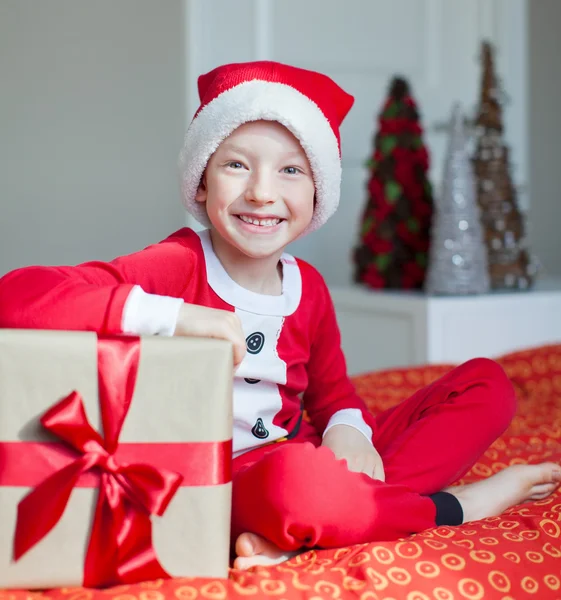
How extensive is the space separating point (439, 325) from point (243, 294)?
4.53 feet

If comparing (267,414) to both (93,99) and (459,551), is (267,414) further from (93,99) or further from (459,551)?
(93,99)

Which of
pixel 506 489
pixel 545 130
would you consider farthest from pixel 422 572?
pixel 545 130

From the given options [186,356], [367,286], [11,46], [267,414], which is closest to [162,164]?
[11,46]

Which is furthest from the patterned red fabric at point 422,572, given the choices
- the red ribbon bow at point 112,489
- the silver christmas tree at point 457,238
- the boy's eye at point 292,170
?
the silver christmas tree at point 457,238

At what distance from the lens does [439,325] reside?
95.3 inches

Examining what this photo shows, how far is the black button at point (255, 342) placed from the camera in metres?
1.12

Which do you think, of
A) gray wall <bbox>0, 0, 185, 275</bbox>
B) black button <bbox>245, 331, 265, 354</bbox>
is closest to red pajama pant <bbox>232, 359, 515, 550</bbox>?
black button <bbox>245, 331, 265, 354</bbox>

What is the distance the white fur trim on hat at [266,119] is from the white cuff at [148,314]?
28 centimetres

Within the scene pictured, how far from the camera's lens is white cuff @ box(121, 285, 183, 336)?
879mm

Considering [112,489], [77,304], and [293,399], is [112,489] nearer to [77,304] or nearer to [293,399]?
[77,304]

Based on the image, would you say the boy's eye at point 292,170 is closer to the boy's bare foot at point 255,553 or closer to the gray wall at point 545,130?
the boy's bare foot at point 255,553

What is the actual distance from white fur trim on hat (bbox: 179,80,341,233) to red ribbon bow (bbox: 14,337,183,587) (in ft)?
1.22

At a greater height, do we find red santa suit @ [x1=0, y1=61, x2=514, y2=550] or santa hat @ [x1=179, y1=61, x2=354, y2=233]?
santa hat @ [x1=179, y1=61, x2=354, y2=233]

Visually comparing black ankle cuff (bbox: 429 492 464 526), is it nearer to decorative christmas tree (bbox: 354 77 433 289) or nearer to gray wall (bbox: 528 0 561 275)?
decorative christmas tree (bbox: 354 77 433 289)
